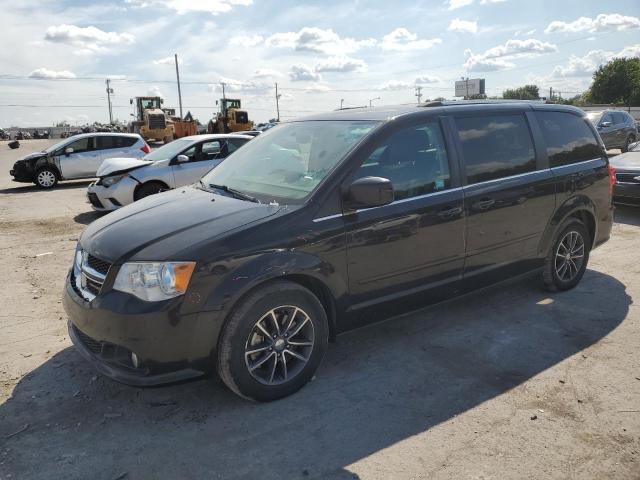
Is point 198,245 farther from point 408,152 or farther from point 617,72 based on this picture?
point 617,72

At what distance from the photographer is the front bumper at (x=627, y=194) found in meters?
8.78

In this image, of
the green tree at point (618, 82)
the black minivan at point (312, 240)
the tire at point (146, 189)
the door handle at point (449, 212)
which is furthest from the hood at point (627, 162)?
the green tree at point (618, 82)

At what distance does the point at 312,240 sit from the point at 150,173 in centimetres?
740

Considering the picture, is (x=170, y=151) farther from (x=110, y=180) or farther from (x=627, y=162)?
(x=627, y=162)

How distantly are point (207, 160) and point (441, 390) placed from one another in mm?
8049

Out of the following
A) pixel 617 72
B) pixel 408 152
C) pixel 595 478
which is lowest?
pixel 595 478

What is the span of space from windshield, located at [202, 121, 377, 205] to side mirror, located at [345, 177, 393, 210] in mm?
293

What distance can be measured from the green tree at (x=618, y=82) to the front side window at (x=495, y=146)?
2993 inches

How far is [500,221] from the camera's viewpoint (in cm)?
432

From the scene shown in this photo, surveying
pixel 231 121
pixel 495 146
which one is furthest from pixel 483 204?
pixel 231 121

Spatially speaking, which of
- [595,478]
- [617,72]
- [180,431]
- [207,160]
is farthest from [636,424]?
[617,72]

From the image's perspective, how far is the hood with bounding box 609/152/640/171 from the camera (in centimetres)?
914

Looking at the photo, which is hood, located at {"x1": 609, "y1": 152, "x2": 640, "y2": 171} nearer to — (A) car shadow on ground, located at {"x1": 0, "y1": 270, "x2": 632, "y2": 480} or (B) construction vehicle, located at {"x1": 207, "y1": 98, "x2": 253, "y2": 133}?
(A) car shadow on ground, located at {"x1": 0, "y1": 270, "x2": 632, "y2": 480}

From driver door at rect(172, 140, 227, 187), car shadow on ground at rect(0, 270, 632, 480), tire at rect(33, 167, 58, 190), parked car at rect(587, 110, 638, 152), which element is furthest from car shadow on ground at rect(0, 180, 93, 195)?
parked car at rect(587, 110, 638, 152)
